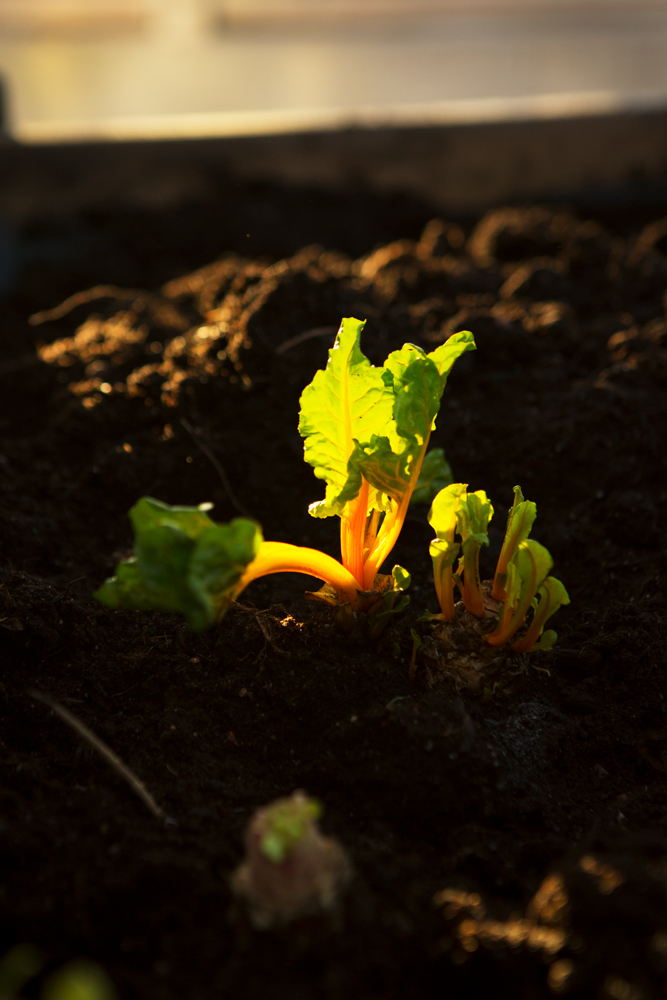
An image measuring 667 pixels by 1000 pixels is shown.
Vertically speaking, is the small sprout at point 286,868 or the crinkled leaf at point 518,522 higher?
the crinkled leaf at point 518,522

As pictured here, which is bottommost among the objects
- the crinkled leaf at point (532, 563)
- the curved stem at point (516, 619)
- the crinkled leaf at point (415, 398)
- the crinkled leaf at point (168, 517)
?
the curved stem at point (516, 619)

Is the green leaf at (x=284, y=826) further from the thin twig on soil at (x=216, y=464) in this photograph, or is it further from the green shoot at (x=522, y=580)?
the thin twig on soil at (x=216, y=464)

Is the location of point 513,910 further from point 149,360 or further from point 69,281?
point 69,281

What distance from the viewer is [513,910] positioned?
1010 millimetres

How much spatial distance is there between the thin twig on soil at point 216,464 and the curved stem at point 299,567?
1.65 feet

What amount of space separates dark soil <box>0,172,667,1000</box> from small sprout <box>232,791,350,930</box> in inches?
1.0

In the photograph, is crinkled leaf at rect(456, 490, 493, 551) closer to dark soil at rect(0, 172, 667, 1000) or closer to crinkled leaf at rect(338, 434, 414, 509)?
crinkled leaf at rect(338, 434, 414, 509)

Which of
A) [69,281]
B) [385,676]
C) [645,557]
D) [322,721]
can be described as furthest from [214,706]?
[69,281]

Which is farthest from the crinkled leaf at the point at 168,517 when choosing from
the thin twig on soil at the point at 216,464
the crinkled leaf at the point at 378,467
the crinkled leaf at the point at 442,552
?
the thin twig on soil at the point at 216,464

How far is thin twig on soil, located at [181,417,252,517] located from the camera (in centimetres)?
178

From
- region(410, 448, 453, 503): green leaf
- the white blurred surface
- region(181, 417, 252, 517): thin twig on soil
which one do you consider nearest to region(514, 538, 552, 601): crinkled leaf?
region(410, 448, 453, 503): green leaf

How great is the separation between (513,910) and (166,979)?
421 millimetres

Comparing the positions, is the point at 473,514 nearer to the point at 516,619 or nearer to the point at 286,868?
the point at 516,619

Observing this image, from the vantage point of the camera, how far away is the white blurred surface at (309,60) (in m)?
6.41
